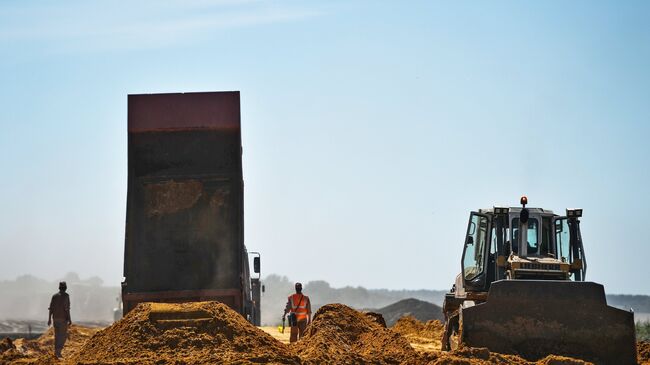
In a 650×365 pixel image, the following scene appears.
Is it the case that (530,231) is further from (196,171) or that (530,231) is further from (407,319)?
(407,319)

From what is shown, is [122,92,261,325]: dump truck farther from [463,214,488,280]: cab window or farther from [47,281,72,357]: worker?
[463,214,488,280]: cab window

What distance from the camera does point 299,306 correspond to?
1978 cm

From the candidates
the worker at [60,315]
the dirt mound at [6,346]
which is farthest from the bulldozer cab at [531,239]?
the dirt mound at [6,346]

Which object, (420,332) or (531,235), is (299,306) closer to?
(531,235)

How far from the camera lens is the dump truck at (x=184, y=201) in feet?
61.6

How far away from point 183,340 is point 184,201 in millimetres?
4830

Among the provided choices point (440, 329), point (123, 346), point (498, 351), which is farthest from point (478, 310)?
point (440, 329)

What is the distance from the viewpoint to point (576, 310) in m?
15.9

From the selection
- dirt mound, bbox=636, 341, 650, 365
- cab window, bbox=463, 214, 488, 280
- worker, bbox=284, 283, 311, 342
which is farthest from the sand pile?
dirt mound, bbox=636, 341, 650, 365

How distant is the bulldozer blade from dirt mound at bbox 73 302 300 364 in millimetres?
3235

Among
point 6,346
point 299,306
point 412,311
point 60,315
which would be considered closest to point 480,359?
point 299,306

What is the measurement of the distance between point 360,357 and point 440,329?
13.0 meters

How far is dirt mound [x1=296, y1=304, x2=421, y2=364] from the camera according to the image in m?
14.7

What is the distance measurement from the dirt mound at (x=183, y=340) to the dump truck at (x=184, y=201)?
122 inches
